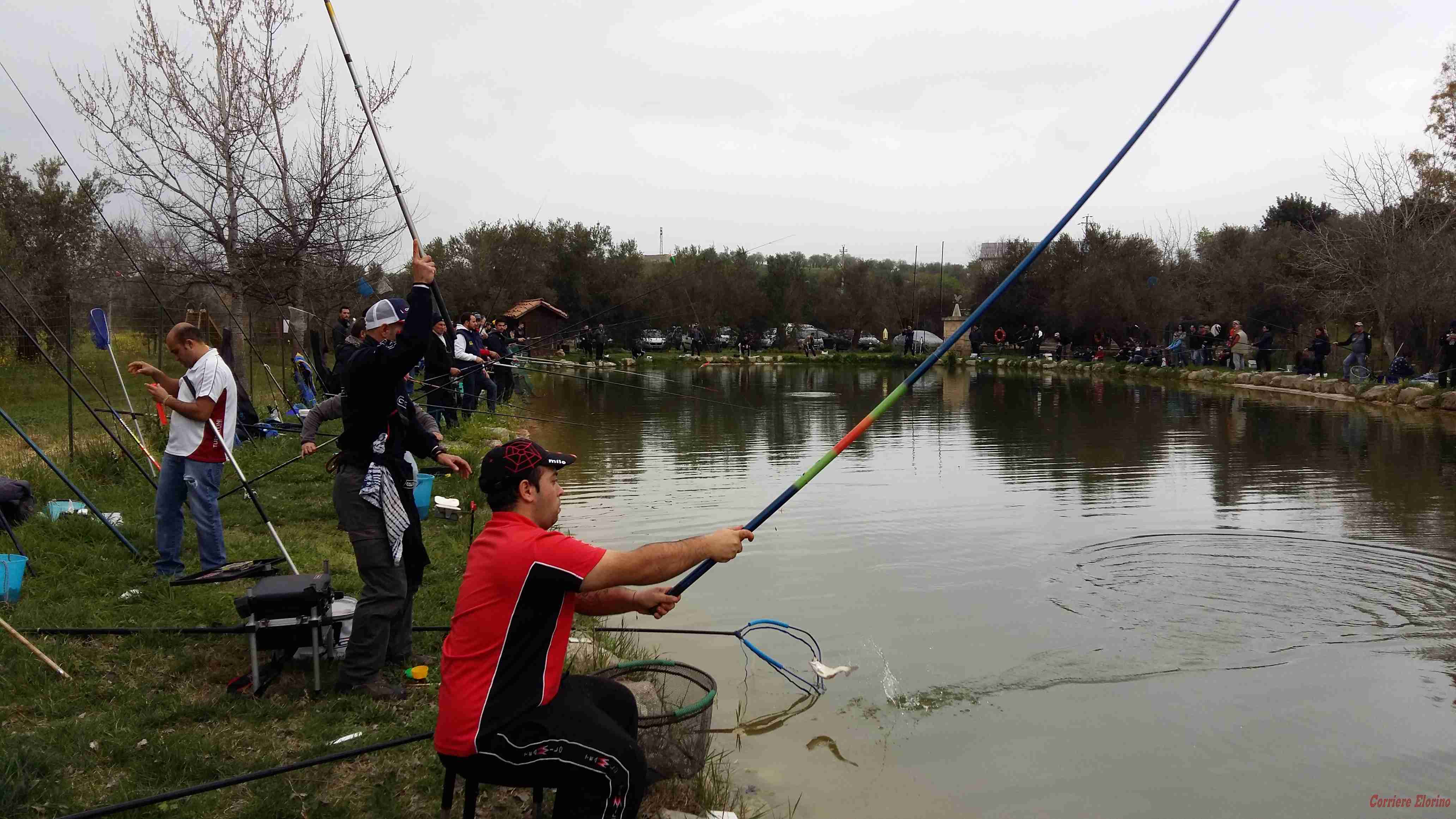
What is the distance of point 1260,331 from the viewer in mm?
39938

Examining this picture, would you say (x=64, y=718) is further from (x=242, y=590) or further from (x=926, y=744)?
(x=926, y=744)

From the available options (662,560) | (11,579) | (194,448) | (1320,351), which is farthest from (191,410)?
(1320,351)

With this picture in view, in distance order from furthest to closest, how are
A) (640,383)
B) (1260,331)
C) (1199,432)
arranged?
(1260,331)
(640,383)
(1199,432)

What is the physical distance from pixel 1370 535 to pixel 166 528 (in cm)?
992

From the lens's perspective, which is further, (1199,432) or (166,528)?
(1199,432)

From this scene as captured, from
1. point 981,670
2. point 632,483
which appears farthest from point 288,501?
point 981,670

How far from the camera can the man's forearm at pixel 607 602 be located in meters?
3.75

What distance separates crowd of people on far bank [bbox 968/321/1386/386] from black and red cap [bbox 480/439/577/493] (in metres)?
24.2

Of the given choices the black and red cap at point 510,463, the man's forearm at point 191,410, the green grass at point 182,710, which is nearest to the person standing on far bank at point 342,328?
the green grass at point 182,710

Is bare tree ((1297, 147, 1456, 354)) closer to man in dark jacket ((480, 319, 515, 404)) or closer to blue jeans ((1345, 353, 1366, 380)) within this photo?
blue jeans ((1345, 353, 1366, 380))

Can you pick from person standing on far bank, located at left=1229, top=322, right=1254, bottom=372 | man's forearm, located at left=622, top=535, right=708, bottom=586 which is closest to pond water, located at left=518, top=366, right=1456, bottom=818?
man's forearm, located at left=622, top=535, right=708, bottom=586

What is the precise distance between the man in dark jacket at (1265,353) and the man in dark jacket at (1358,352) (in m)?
4.68

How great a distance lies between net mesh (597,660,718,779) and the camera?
13.9ft

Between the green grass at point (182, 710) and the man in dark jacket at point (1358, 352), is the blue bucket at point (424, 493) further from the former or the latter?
the man in dark jacket at point (1358, 352)
